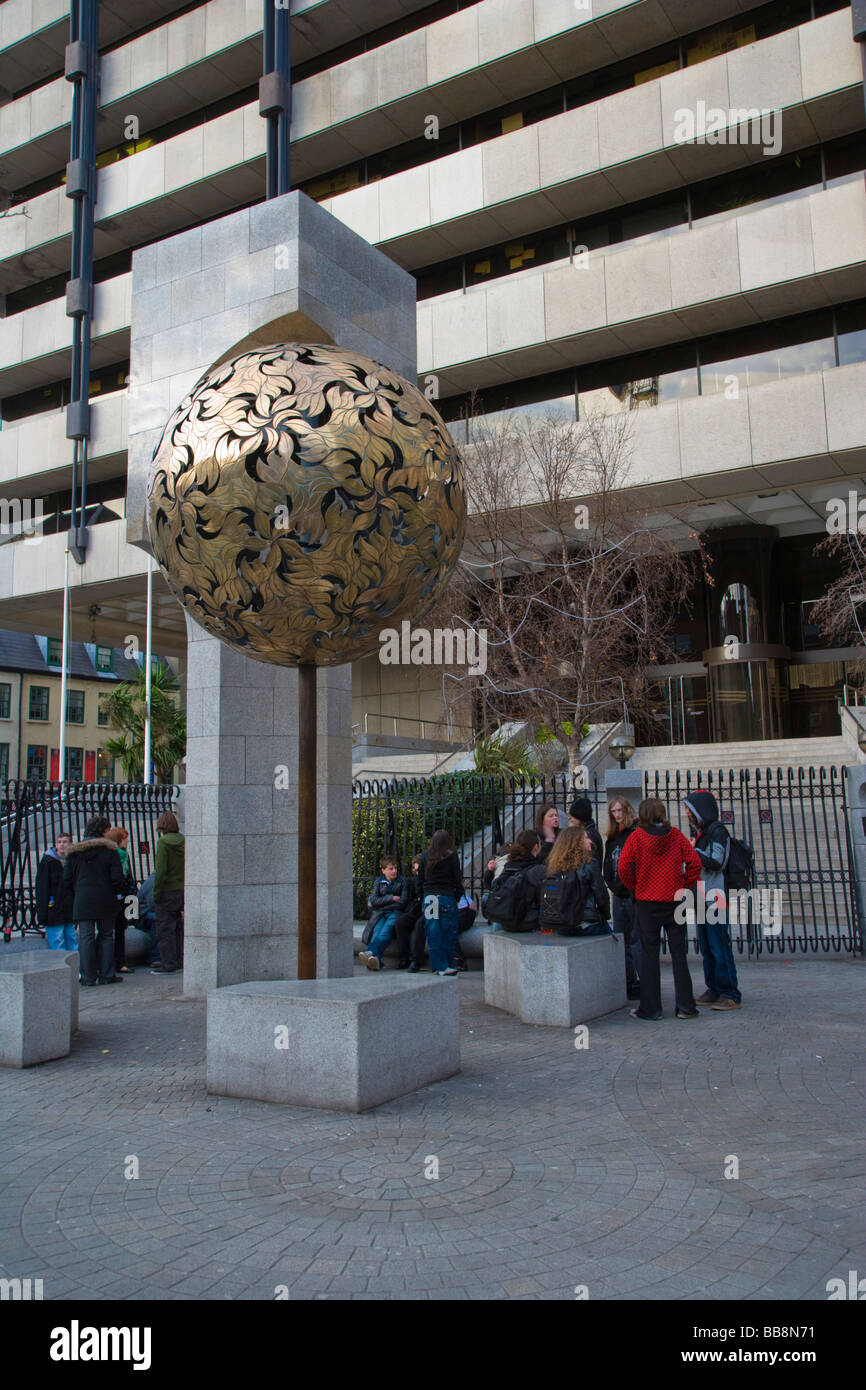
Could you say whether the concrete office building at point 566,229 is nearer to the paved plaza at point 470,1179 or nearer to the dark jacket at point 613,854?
the dark jacket at point 613,854

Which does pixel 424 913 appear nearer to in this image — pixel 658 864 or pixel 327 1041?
pixel 658 864

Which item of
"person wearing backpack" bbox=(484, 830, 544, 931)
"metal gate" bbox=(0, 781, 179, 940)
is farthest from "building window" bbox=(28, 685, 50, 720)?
"person wearing backpack" bbox=(484, 830, 544, 931)

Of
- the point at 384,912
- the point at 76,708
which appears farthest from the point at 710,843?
the point at 76,708

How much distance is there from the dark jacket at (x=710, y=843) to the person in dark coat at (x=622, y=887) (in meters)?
0.66

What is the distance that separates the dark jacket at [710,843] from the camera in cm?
848

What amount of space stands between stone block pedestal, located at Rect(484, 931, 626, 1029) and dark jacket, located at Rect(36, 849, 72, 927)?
15.0 ft

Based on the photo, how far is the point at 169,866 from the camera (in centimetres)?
1099

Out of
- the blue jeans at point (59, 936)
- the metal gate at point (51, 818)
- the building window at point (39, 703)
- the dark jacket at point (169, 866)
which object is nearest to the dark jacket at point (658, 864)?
the dark jacket at point (169, 866)

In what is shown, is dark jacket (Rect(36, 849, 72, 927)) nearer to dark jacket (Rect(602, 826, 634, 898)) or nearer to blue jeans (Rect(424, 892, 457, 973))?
blue jeans (Rect(424, 892, 457, 973))

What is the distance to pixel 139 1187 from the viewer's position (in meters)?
4.45

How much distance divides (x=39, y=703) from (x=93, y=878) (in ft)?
138

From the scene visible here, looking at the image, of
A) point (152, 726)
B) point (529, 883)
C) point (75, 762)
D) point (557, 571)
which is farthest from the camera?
point (75, 762)

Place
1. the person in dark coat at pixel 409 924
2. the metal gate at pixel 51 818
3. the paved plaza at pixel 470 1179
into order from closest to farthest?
the paved plaza at pixel 470 1179 → the person in dark coat at pixel 409 924 → the metal gate at pixel 51 818
